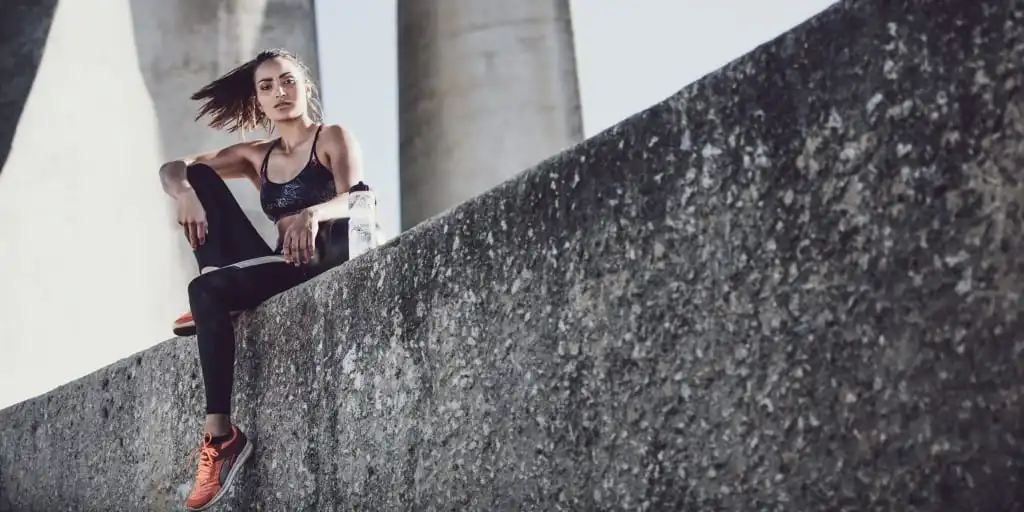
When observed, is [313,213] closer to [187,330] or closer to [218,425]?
[187,330]

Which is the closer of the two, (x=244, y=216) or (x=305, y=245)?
(x=305, y=245)

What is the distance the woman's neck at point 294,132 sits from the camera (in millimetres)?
3990

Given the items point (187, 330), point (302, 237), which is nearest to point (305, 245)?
point (302, 237)

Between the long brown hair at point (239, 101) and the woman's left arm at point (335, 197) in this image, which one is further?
the long brown hair at point (239, 101)

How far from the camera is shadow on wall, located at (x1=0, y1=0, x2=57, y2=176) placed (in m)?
9.91

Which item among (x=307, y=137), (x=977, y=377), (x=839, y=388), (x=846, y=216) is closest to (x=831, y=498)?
(x=839, y=388)

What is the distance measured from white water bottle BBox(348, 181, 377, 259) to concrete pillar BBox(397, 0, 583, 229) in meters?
7.98

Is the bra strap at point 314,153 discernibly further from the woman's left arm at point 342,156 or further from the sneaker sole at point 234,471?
the sneaker sole at point 234,471

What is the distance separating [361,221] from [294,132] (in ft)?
2.19

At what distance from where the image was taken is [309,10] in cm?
1197

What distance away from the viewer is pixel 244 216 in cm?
380

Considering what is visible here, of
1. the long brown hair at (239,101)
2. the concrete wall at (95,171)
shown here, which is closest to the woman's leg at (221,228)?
the long brown hair at (239,101)

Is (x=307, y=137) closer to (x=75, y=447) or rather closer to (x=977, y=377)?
(x=75, y=447)

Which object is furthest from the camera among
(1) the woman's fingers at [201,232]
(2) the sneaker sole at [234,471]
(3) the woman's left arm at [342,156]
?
(3) the woman's left arm at [342,156]
